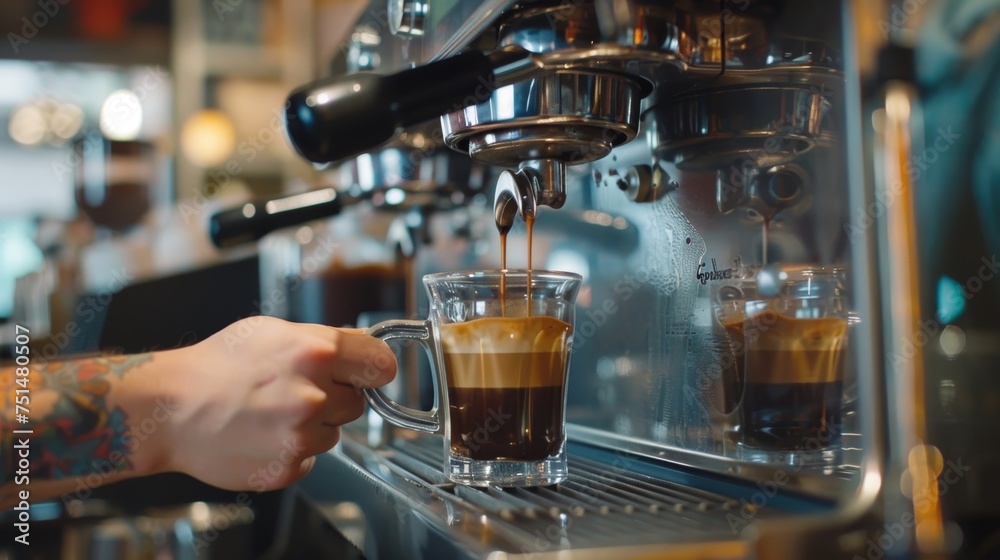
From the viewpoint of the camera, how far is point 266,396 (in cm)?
49

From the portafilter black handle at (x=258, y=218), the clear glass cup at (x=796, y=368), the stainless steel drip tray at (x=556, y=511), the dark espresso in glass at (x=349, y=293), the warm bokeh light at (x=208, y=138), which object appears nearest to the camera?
the stainless steel drip tray at (x=556, y=511)

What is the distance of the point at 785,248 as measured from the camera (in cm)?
47

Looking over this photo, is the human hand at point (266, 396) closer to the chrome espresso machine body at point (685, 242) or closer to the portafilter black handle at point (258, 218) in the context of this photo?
the chrome espresso machine body at point (685, 242)

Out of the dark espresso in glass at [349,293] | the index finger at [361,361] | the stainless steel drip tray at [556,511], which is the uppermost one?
the dark espresso in glass at [349,293]

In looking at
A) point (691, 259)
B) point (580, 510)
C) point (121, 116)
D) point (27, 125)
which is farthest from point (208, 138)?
point (580, 510)

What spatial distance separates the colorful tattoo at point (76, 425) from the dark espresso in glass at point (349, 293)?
2.11 feet

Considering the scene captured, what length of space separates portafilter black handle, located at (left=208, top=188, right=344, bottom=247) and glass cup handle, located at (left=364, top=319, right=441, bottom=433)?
262 millimetres

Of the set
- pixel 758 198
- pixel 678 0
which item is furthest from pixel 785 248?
pixel 678 0

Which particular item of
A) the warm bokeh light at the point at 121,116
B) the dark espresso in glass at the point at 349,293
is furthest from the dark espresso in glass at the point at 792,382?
the warm bokeh light at the point at 121,116

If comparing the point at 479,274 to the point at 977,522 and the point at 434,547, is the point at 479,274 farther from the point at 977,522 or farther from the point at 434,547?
the point at 977,522

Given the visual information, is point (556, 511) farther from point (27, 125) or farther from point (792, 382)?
point (27, 125)

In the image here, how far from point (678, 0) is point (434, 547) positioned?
302mm

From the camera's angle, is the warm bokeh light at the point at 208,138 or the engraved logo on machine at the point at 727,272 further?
the warm bokeh light at the point at 208,138

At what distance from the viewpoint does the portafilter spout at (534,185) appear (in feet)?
1.73
